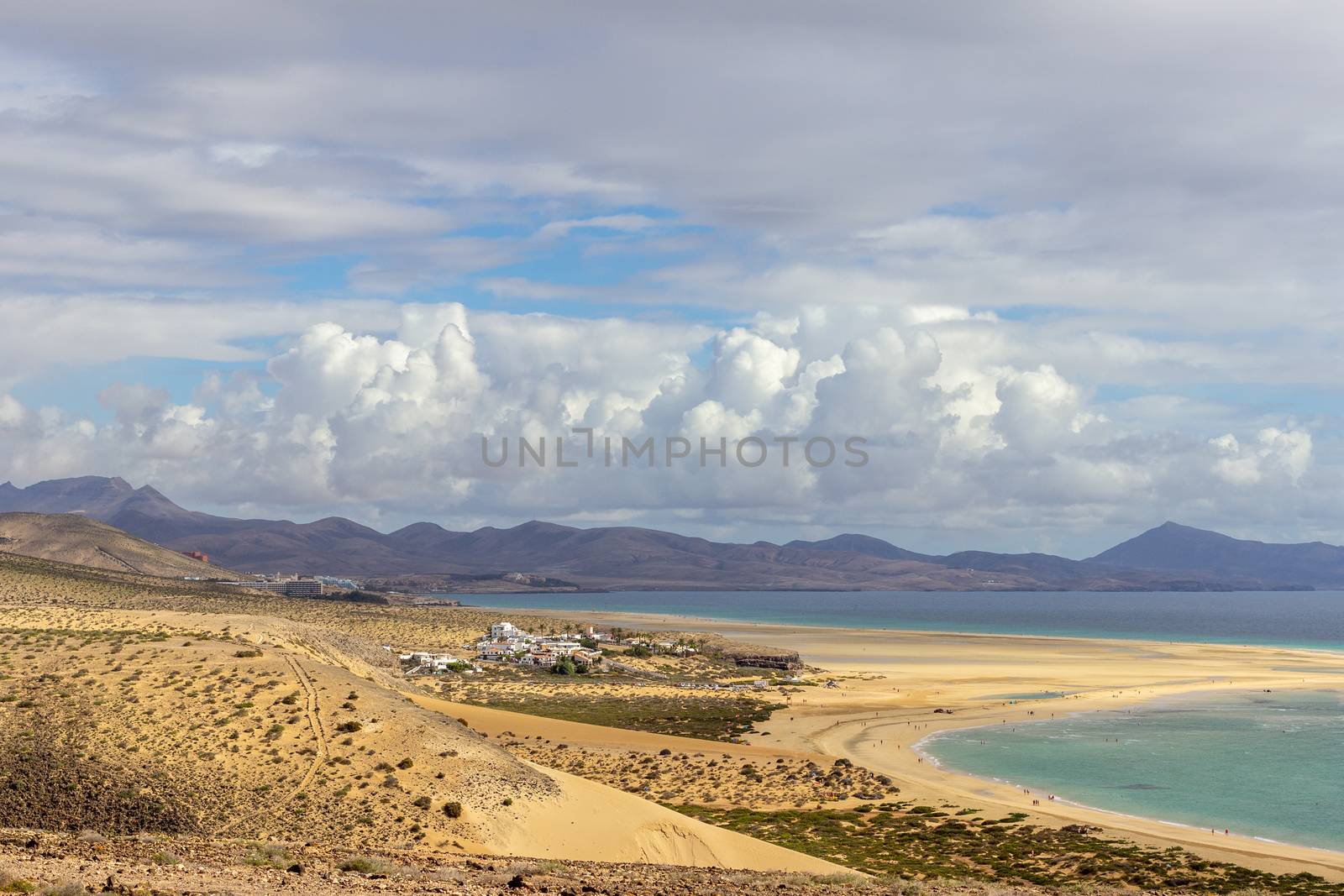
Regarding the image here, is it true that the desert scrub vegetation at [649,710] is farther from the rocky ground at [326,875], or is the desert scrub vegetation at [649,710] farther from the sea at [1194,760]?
A: the rocky ground at [326,875]

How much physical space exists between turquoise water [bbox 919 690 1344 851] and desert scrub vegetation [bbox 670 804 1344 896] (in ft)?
27.9

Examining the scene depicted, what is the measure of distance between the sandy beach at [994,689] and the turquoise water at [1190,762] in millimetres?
2307

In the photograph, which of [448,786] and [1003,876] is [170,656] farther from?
[1003,876]

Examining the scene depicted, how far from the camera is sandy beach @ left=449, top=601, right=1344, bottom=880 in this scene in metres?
46.2

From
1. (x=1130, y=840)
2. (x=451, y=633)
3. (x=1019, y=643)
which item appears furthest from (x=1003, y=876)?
(x=1019, y=643)

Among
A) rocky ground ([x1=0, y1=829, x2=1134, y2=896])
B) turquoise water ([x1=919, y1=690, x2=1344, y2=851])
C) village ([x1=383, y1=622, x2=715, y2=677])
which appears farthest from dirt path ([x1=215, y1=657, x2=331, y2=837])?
village ([x1=383, y1=622, x2=715, y2=677])

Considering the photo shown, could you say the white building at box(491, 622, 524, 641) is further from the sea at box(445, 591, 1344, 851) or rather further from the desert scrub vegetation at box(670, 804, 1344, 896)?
the desert scrub vegetation at box(670, 804, 1344, 896)

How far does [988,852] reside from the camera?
1569 inches

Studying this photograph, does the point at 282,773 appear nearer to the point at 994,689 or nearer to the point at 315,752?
the point at 315,752

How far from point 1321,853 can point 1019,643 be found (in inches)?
4788

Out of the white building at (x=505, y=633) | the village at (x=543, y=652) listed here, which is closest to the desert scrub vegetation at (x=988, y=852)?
the village at (x=543, y=652)

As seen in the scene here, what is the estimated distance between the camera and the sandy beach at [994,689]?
46.2 meters

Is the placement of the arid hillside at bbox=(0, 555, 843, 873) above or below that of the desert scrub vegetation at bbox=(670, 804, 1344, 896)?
above

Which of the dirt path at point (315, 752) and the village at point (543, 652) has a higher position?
the dirt path at point (315, 752)
